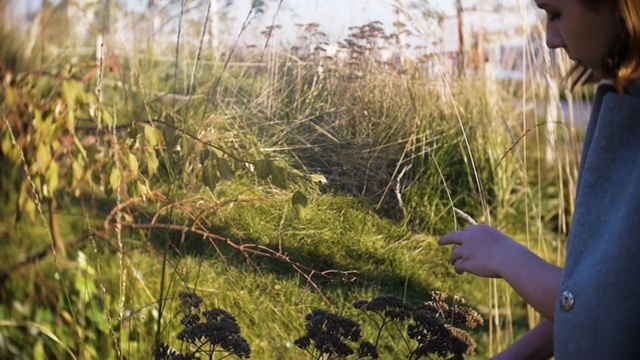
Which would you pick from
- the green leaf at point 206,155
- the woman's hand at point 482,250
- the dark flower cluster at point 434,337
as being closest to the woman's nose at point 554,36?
the woman's hand at point 482,250

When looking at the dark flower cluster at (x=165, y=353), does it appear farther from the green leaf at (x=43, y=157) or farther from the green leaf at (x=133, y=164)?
the green leaf at (x=43, y=157)

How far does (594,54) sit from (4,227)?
1.69 metres

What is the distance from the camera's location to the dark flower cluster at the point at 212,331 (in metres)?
1.67

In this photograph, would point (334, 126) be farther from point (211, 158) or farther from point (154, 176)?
point (154, 176)

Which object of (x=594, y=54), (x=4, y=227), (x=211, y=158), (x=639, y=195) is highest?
(x=594, y=54)

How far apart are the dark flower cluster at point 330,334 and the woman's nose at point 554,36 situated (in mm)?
584

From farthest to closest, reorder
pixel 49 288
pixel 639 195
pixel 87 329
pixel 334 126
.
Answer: pixel 49 288, pixel 87 329, pixel 334 126, pixel 639 195

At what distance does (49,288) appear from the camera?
2.49 metres

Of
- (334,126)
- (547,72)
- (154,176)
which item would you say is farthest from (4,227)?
(547,72)

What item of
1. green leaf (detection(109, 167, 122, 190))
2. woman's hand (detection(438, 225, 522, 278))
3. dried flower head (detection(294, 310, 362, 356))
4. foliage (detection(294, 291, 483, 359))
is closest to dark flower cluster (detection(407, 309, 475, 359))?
foliage (detection(294, 291, 483, 359))

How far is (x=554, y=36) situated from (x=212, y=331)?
75cm

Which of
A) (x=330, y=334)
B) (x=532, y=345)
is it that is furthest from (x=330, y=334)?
(x=532, y=345)

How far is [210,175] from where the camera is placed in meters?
1.79

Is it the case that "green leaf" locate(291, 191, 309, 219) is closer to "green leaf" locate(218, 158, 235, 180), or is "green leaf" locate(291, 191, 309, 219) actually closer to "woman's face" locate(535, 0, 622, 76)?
"green leaf" locate(218, 158, 235, 180)
